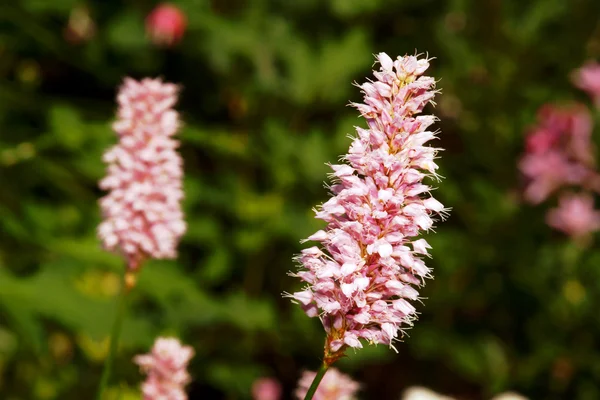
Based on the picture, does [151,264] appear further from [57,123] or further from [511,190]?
[511,190]

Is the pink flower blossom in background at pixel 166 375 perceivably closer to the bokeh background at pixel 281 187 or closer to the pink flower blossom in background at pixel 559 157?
the bokeh background at pixel 281 187

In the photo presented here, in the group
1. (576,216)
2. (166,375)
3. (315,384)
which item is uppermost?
(576,216)

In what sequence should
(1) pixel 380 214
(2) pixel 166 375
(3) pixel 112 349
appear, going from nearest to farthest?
1. (1) pixel 380 214
2. (2) pixel 166 375
3. (3) pixel 112 349

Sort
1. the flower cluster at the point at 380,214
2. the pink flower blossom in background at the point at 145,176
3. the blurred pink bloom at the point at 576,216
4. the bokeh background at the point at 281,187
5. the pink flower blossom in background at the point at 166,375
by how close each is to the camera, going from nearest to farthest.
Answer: the flower cluster at the point at 380,214, the pink flower blossom in background at the point at 166,375, the pink flower blossom in background at the point at 145,176, the bokeh background at the point at 281,187, the blurred pink bloom at the point at 576,216

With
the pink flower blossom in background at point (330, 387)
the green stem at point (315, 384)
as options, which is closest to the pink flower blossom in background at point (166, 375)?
the pink flower blossom in background at point (330, 387)

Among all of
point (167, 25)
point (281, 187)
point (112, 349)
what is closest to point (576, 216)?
point (281, 187)

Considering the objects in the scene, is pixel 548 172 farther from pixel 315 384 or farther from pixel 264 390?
pixel 315 384
